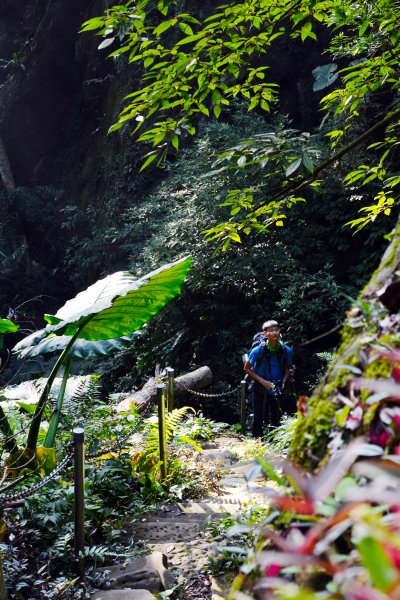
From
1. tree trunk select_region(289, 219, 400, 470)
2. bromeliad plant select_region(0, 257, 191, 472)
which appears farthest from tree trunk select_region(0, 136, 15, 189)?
tree trunk select_region(289, 219, 400, 470)

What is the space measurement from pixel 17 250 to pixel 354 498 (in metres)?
16.3

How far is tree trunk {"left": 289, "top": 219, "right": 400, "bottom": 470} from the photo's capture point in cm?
94

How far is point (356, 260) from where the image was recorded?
10.3 meters

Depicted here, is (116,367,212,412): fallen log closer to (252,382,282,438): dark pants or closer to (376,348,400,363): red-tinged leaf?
(252,382,282,438): dark pants

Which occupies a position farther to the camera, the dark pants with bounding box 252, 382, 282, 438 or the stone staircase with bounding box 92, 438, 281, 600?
the dark pants with bounding box 252, 382, 282, 438

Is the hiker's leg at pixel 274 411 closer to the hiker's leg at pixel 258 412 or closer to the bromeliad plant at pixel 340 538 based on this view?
the hiker's leg at pixel 258 412

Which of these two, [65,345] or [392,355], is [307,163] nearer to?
[392,355]

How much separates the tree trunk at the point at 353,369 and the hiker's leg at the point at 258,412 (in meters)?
5.51

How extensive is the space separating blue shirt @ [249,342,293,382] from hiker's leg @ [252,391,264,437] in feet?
1.14

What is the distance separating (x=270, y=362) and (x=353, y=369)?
541 centimetres

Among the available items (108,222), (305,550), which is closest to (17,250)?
(108,222)

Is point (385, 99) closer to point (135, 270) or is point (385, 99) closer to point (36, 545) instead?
point (135, 270)

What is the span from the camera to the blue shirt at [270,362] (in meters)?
6.25

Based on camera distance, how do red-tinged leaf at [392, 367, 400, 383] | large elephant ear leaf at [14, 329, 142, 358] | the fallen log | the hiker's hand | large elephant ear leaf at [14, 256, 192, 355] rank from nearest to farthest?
red-tinged leaf at [392, 367, 400, 383]
large elephant ear leaf at [14, 256, 192, 355]
large elephant ear leaf at [14, 329, 142, 358]
the hiker's hand
the fallen log
